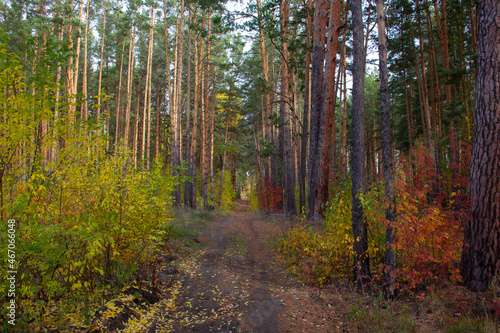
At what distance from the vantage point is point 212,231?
12.1 meters

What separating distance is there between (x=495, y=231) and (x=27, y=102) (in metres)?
6.35

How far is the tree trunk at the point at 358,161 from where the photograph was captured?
5164 mm

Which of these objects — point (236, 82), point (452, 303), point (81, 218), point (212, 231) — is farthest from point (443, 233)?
point (236, 82)

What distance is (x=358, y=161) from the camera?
17.0ft

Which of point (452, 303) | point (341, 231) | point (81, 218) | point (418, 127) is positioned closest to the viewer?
point (81, 218)

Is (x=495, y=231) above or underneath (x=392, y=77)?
underneath

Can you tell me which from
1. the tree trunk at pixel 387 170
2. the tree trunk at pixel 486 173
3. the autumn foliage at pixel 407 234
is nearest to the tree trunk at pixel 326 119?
the autumn foliage at pixel 407 234

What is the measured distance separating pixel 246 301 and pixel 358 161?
3.16m

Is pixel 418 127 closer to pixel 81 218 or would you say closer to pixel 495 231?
pixel 495 231

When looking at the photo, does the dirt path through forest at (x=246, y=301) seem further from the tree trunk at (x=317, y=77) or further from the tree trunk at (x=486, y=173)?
the tree trunk at (x=317, y=77)

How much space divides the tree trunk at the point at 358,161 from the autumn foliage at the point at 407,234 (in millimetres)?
159

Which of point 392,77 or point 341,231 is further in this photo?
point 392,77

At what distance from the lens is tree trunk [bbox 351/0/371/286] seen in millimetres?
5164

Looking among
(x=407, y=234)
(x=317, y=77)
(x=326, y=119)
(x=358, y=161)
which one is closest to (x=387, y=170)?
(x=358, y=161)
